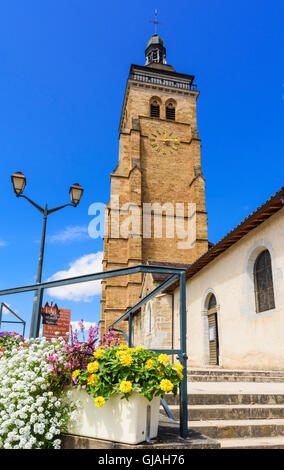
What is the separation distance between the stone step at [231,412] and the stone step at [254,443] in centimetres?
42

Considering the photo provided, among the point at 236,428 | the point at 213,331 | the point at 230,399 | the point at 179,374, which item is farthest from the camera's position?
the point at 213,331

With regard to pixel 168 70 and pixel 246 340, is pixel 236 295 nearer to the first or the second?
pixel 246 340

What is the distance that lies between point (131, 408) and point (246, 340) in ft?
31.2

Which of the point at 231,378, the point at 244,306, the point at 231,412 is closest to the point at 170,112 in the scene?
the point at 244,306

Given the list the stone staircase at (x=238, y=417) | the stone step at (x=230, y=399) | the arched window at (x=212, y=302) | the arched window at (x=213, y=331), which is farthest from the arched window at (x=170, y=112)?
the stone staircase at (x=238, y=417)

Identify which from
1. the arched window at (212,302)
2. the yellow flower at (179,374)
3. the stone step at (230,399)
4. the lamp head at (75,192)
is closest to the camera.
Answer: the yellow flower at (179,374)

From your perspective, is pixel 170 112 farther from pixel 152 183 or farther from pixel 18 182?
pixel 18 182

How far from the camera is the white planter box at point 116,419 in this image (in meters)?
2.37

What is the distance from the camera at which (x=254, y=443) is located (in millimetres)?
3025

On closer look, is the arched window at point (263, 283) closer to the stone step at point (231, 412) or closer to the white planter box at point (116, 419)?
the stone step at point (231, 412)

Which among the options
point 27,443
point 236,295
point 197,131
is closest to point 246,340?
point 236,295

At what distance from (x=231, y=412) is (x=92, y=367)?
79.1 inches

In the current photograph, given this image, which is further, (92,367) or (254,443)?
(254,443)

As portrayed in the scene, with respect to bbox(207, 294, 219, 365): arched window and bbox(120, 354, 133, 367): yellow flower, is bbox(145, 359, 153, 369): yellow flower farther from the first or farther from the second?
bbox(207, 294, 219, 365): arched window
